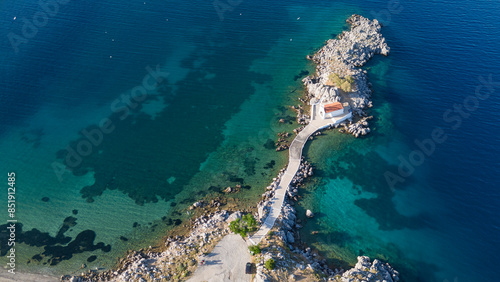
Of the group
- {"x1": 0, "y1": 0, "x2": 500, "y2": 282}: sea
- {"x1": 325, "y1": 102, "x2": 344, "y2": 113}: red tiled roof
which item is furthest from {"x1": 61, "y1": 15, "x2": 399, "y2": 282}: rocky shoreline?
{"x1": 325, "y1": 102, "x2": 344, "y2": 113}: red tiled roof

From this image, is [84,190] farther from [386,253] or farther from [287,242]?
[386,253]

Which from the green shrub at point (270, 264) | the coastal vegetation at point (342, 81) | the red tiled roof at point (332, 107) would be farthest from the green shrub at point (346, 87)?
the green shrub at point (270, 264)

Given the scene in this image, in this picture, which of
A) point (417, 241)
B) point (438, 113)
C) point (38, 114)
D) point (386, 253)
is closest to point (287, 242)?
point (386, 253)

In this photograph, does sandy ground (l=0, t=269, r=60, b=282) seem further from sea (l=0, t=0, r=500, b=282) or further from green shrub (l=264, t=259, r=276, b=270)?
green shrub (l=264, t=259, r=276, b=270)

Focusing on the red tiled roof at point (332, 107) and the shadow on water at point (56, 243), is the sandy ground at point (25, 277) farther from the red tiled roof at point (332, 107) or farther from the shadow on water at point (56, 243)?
the red tiled roof at point (332, 107)

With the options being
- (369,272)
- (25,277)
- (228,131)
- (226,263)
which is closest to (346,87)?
(228,131)

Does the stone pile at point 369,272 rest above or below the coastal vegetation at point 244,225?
below

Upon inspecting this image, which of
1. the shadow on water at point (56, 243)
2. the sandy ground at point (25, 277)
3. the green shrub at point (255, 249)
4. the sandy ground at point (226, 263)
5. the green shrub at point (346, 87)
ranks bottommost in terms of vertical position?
the sandy ground at point (25, 277)

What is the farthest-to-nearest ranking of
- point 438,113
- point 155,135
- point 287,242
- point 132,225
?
point 438,113 → point 155,135 → point 132,225 → point 287,242
